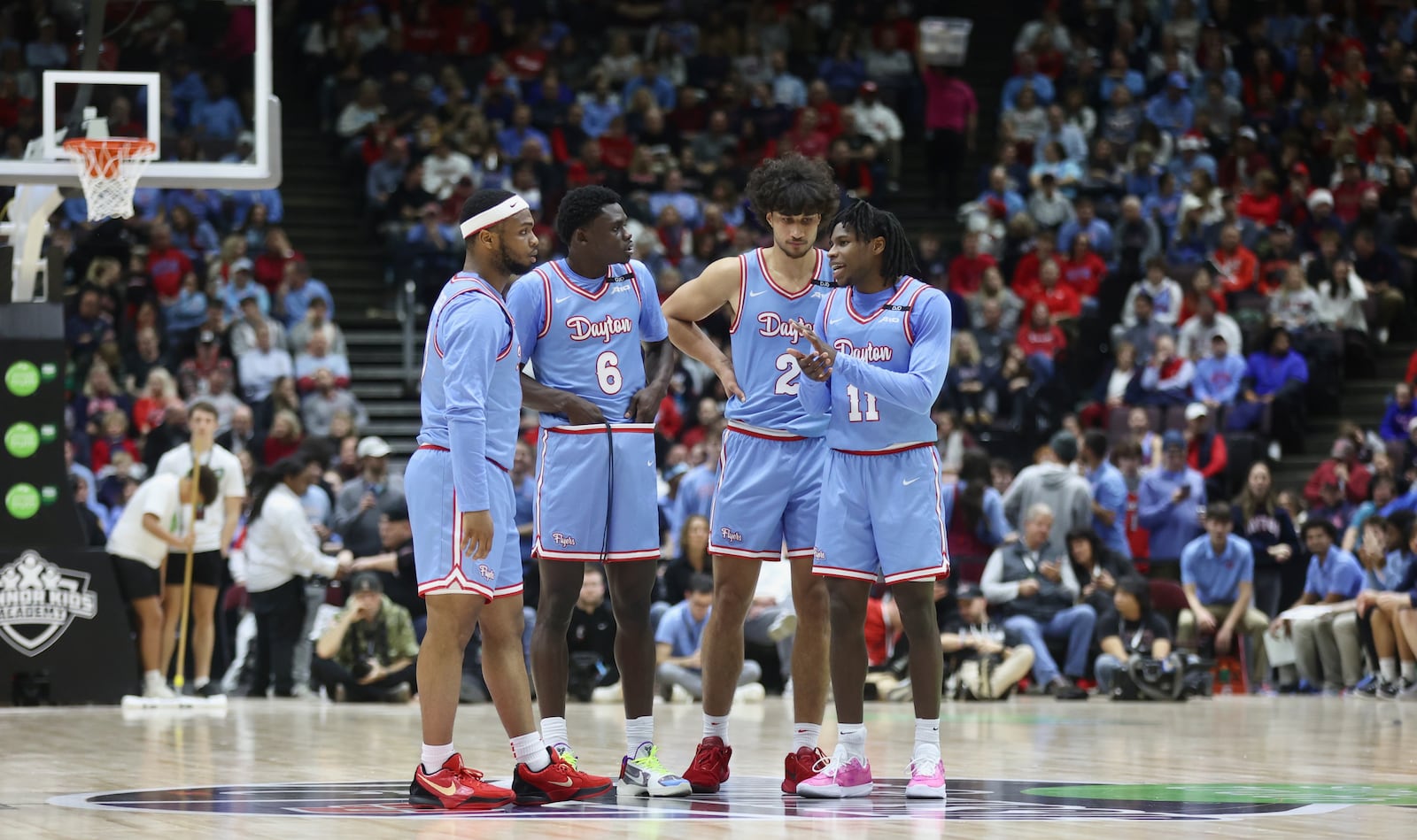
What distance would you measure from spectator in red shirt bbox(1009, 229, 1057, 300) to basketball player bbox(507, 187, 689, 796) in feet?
42.5

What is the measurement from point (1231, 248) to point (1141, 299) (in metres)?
1.65

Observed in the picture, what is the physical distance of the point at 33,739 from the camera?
32.4 ft

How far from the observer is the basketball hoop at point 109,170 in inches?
464

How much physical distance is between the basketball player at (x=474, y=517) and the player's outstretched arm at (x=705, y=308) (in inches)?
35.5

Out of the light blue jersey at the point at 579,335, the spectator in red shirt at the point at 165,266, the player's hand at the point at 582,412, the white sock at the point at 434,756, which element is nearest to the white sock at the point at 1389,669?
the light blue jersey at the point at 579,335

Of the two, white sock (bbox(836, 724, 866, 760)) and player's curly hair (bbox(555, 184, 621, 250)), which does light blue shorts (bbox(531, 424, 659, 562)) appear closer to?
player's curly hair (bbox(555, 184, 621, 250))

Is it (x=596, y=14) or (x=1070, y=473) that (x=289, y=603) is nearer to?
(x=1070, y=473)

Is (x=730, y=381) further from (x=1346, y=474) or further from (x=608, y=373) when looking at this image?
(x=1346, y=474)

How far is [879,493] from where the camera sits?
7.04 meters

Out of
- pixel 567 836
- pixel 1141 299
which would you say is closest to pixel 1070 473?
pixel 1141 299

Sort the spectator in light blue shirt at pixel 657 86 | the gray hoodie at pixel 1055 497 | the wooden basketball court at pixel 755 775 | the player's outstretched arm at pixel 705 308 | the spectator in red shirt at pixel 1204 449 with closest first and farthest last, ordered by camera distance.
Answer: the wooden basketball court at pixel 755 775 < the player's outstretched arm at pixel 705 308 < the gray hoodie at pixel 1055 497 < the spectator in red shirt at pixel 1204 449 < the spectator in light blue shirt at pixel 657 86

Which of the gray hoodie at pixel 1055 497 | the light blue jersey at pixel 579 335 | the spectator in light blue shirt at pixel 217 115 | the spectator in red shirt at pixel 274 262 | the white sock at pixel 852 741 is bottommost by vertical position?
the white sock at pixel 852 741

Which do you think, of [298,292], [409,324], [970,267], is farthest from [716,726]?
[970,267]

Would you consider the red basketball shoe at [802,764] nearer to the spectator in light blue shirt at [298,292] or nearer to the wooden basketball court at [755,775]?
the wooden basketball court at [755,775]
